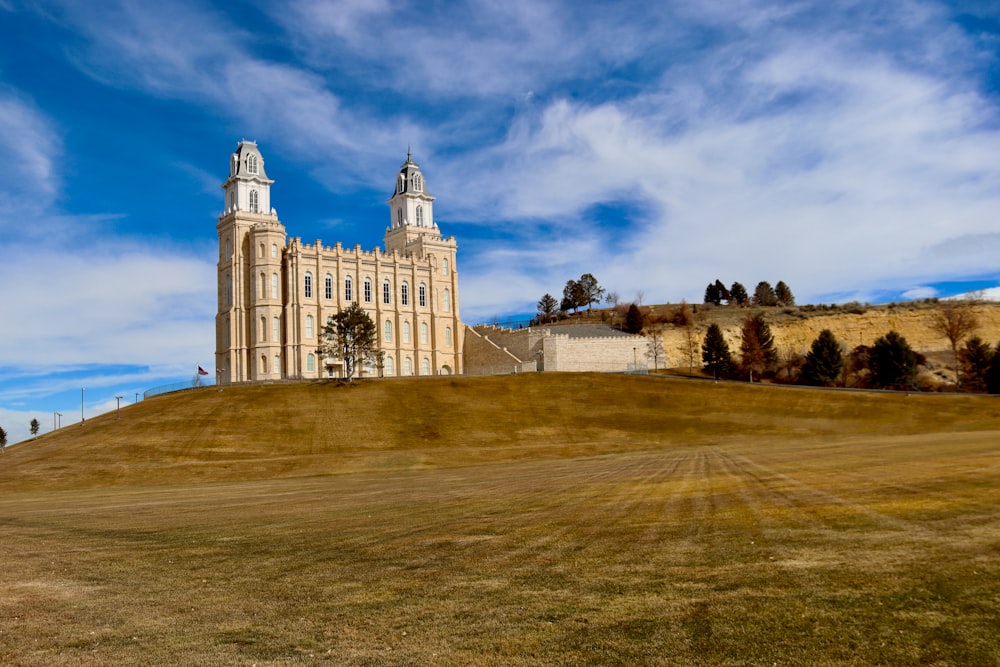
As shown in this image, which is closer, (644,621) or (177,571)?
(644,621)

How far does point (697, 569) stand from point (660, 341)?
121393 mm

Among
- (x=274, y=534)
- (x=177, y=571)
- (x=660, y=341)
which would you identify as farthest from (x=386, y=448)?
(x=660, y=341)

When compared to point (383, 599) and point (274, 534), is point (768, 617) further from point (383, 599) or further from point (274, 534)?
point (274, 534)

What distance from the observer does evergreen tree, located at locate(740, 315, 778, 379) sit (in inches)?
4601

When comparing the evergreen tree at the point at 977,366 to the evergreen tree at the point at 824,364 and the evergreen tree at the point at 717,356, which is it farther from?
the evergreen tree at the point at 717,356

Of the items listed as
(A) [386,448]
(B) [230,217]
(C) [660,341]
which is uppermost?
(B) [230,217]

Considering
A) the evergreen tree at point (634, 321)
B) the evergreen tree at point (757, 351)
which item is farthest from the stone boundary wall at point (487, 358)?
the evergreen tree at point (757, 351)

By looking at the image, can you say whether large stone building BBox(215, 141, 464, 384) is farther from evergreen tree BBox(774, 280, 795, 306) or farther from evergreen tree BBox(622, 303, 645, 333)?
evergreen tree BBox(774, 280, 795, 306)

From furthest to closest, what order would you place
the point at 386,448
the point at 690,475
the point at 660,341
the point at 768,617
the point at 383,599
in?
the point at 660,341 → the point at 386,448 → the point at 690,475 → the point at 383,599 → the point at 768,617

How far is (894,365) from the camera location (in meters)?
104

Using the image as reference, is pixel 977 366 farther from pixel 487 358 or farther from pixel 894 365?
pixel 487 358

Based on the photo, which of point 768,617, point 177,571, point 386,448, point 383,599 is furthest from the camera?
point 386,448

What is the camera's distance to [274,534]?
20641 mm

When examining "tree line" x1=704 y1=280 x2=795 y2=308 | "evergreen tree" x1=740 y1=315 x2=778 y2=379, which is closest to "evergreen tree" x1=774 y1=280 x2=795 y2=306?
"tree line" x1=704 y1=280 x2=795 y2=308
